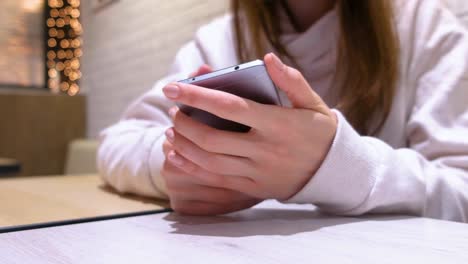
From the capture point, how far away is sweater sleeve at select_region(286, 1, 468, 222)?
469mm

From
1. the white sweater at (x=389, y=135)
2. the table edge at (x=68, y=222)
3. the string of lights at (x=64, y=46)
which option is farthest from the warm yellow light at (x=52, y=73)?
the table edge at (x=68, y=222)

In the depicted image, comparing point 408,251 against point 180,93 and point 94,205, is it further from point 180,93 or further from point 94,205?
point 94,205

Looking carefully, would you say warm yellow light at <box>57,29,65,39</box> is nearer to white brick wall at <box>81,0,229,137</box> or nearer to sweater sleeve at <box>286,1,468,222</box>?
white brick wall at <box>81,0,229,137</box>

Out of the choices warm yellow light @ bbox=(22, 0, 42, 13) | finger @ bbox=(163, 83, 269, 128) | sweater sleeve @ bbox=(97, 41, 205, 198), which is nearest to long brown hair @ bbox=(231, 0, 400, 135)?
sweater sleeve @ bbox=(97, 41, 205, 198)

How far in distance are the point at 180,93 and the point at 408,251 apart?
229 millimetres

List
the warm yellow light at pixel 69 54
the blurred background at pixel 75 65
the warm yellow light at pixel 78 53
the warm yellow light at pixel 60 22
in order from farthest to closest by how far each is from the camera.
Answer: the warm yellow light at pixel 60 22 → the warm yellow light at pixel 69 54 → the warm yellow light at pixel 78 53 → the blurred background at pixel 75 65

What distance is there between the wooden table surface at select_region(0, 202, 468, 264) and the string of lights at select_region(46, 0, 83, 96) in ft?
8.38

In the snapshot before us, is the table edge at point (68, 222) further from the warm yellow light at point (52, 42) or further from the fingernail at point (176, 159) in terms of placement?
the warm yellow light at point (52, 42)

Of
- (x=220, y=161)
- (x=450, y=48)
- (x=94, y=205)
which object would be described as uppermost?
(x=450, y=48)

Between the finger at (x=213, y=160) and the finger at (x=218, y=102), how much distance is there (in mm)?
59

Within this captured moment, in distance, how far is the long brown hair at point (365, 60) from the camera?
0.74 m

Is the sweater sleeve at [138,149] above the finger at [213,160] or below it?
below

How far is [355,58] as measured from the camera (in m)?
0.77

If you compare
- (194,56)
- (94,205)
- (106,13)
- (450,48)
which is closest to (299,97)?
(94,205)
